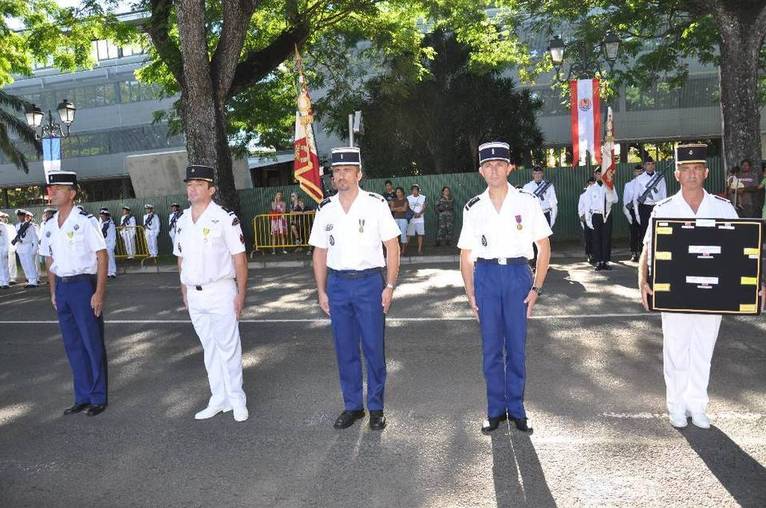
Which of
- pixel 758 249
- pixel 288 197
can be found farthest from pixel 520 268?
pixel 288 197

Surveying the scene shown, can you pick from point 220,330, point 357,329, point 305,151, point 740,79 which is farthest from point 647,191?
point 220,330

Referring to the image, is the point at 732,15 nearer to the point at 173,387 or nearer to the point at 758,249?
the point at 758,249

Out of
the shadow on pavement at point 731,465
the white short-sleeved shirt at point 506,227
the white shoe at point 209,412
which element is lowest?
the shadow on pavement at point 731,465

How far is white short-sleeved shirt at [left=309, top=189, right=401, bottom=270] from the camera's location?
552 cm

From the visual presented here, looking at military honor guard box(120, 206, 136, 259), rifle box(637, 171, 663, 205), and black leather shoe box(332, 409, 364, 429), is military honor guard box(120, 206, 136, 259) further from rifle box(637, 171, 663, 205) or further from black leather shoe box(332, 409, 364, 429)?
black leather shoe box(332, 409, 364, 429)

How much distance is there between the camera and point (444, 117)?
2780cm

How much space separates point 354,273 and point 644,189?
11.5m

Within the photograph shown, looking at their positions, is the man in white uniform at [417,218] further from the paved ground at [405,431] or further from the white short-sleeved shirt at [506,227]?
the white short-sleeved shirt at [506,227]

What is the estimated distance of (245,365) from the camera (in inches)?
308

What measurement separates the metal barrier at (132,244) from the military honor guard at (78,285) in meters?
15.9

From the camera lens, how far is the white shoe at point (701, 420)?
204 inches

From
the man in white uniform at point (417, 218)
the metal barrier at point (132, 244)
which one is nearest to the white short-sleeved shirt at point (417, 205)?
the man in white uniform at point (417, 218)

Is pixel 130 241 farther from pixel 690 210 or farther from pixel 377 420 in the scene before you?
pixel 690 210

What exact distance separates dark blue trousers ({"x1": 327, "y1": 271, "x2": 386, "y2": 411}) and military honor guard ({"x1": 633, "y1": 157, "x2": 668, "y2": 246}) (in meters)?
11.0
